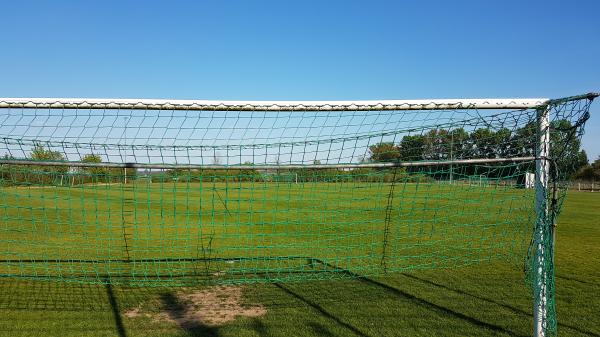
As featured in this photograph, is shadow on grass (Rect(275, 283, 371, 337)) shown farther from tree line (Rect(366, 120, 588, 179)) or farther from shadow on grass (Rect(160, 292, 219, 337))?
tree line (Rect(366, 120, 588, 179))

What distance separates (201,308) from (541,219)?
4.10 meters

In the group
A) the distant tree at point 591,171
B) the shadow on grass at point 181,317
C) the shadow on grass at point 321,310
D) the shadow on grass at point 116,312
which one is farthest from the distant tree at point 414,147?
the distant tree at point 591,171

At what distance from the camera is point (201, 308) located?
5.68 meters

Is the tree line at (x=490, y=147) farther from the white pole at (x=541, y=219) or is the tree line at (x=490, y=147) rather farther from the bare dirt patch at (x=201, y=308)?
the bare dirt patch at (x=201, y=308)

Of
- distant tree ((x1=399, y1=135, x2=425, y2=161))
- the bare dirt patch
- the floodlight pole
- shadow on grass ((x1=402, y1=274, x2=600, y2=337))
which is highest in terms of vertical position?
distant tree ((x1=399, y1=135, x2=425, y2=161))

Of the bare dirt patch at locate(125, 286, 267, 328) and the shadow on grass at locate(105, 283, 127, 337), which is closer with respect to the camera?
the shadow on grass at locate(105, 283, 127, 337)

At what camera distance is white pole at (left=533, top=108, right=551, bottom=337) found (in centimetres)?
386

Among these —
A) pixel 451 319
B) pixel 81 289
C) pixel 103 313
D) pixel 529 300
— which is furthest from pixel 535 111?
pixel 81 289

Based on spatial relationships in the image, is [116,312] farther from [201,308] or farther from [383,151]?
[383,151]

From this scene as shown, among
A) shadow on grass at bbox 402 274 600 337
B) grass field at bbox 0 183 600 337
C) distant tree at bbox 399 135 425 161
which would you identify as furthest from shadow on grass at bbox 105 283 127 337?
shadow on grass at bbox 402 274 600 337

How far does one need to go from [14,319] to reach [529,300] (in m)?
6.49

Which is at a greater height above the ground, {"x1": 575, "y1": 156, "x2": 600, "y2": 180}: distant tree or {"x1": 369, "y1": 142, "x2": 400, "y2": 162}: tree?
{"x1": 369, "y1": 142, "x2": 400, "y2": 162}: tree

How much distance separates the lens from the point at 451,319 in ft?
17.0

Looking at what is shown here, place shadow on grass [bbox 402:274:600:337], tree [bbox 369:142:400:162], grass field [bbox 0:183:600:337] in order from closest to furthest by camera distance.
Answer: shadow on grass [bbox 402:274:600:337], grass field [bbox 0:183:600:337], tree [bbox 369:142:400:162]
